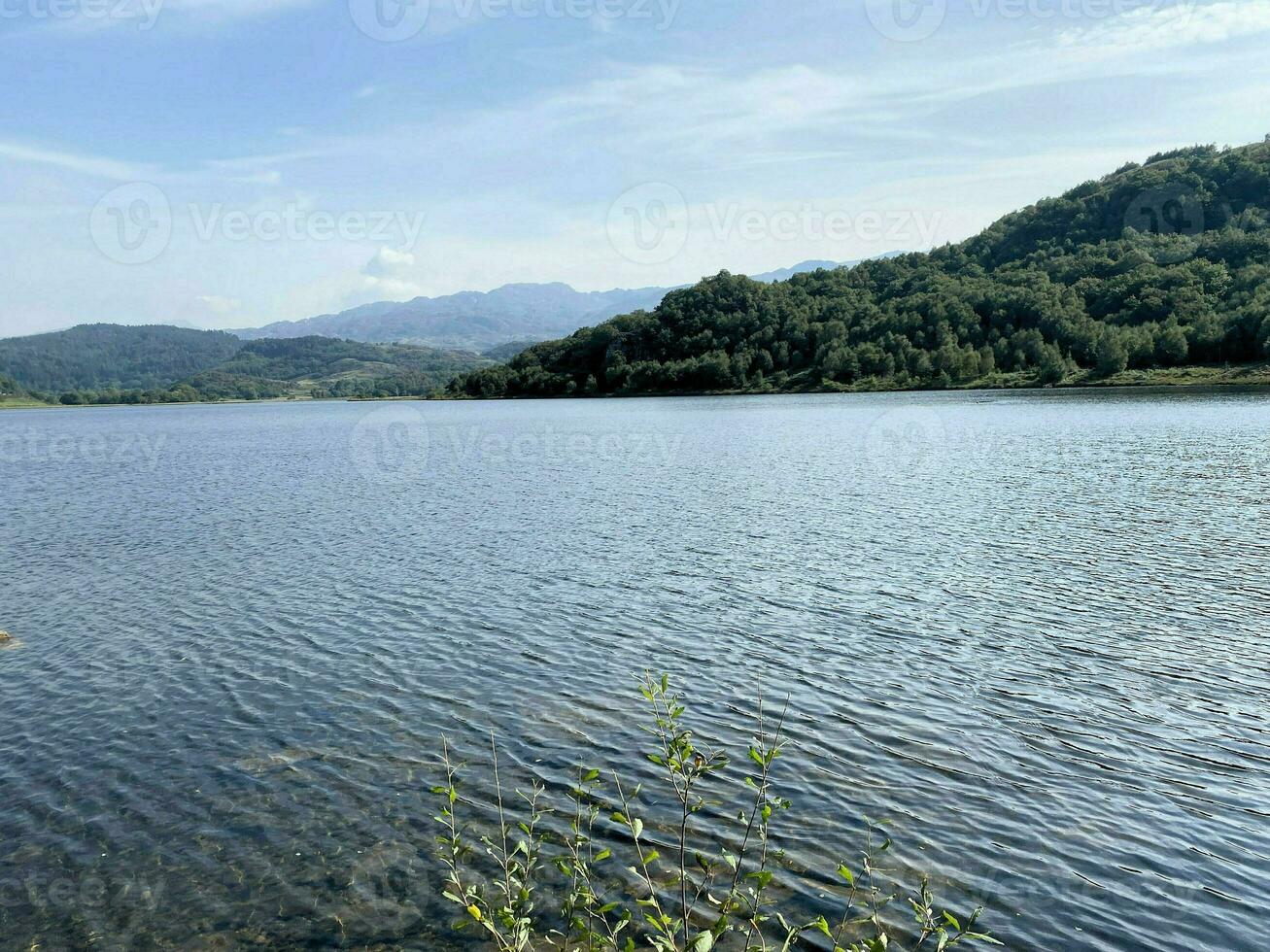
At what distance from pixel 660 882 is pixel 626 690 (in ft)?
24.0

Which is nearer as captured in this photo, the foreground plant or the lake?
the foreground plant

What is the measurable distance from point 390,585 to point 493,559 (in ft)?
16.2

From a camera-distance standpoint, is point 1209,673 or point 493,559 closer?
point 1209,673

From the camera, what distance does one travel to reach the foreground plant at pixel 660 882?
9328 millimetres

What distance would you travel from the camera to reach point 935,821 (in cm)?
1260

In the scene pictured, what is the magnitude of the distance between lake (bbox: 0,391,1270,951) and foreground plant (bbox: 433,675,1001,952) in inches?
23.2

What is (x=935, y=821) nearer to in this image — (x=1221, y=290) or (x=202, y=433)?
(x=202, y=433)

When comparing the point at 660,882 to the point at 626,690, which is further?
the point at 626,690

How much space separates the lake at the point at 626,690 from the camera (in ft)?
37.3

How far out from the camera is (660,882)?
11.3 metres

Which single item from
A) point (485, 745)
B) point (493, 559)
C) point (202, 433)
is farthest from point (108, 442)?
point (485, 745)

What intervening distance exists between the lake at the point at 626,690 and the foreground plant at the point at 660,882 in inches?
23.2

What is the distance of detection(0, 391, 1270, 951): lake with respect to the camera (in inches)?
447

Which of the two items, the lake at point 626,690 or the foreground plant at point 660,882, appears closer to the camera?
the foreground plant at point 660,882
